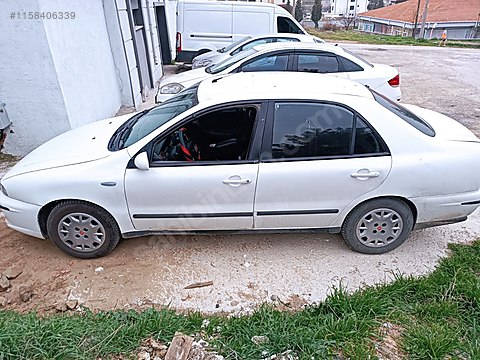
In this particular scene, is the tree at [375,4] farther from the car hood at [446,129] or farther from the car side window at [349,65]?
the car hood at [446,129]

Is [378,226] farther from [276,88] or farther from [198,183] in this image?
[198,183]

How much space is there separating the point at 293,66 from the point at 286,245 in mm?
3836

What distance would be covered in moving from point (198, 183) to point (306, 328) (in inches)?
54.1

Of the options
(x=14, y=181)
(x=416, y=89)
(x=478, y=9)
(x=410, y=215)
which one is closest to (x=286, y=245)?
(x=410, y=215)

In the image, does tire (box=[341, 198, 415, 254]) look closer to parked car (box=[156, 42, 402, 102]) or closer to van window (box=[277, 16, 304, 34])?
parked car (box=[156, 42, 402, 102])

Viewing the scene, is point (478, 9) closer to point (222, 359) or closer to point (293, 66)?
point (293, 66)

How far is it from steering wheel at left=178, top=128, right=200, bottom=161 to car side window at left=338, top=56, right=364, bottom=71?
424cm

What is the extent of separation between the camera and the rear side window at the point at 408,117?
3.29 m

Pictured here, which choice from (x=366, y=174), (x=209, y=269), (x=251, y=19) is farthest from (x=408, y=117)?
(x=251, y=19)

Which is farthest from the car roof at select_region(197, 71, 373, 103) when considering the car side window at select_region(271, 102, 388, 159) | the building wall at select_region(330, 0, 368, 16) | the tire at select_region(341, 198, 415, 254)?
the building wall at select_region(330, 0, 368, 16)

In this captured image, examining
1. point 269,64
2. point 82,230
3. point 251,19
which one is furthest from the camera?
point 251,19

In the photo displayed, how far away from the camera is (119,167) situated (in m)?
3.05

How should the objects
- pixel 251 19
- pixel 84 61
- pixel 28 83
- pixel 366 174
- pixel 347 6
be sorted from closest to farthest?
pixel 366 174 → pixel 28 83 → pixel 84 61 → pixel 251 19 → pixel 347 6

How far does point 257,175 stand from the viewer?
306 cm
